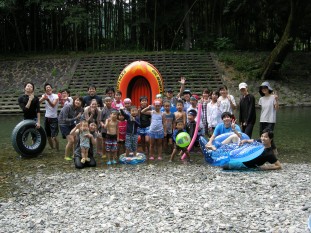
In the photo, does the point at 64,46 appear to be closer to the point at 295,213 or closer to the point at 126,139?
the point at 126,139

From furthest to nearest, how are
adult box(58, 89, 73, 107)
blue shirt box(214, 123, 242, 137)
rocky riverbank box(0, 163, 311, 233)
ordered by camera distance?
adult box(58, 89, 73, 107), blue shirt box(214, 123, 242, 137), rocky riverbank box(0, 163, 311, 233)

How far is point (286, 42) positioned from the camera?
1873 cm

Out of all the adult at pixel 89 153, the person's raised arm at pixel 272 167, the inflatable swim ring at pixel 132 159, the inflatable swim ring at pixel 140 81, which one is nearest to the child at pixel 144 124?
the inflatable swim ring at pixel 132 159

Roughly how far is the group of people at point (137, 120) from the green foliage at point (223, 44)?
54.9 feet

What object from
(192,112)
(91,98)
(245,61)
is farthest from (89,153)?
(245,61)

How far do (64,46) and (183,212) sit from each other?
2451 cm

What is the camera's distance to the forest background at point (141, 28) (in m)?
26.5

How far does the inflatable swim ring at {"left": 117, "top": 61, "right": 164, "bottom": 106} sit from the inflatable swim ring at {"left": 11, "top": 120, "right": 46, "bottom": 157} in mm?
2652

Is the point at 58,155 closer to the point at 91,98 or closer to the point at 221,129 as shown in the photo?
the point at 91,98

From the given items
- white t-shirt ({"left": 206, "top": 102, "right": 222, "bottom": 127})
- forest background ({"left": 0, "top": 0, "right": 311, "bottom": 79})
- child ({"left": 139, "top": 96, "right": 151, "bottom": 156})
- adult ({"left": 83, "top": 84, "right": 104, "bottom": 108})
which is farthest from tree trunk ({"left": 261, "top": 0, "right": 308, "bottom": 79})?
adult ({"left": 83, "top": 84, "right": 104, "bottom": 108})

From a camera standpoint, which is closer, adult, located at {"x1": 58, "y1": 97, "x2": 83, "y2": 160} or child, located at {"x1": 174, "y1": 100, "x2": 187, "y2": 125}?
child, located at {"x1": 174, "y1": 100, "x2": 187, "y2": 125}

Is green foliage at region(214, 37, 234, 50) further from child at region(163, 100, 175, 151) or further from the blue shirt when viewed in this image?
the blue shirt

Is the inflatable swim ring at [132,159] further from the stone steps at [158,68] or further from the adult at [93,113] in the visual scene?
Answer: the stone steps at [158,68]

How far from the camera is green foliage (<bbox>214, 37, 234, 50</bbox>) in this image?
2478cm
